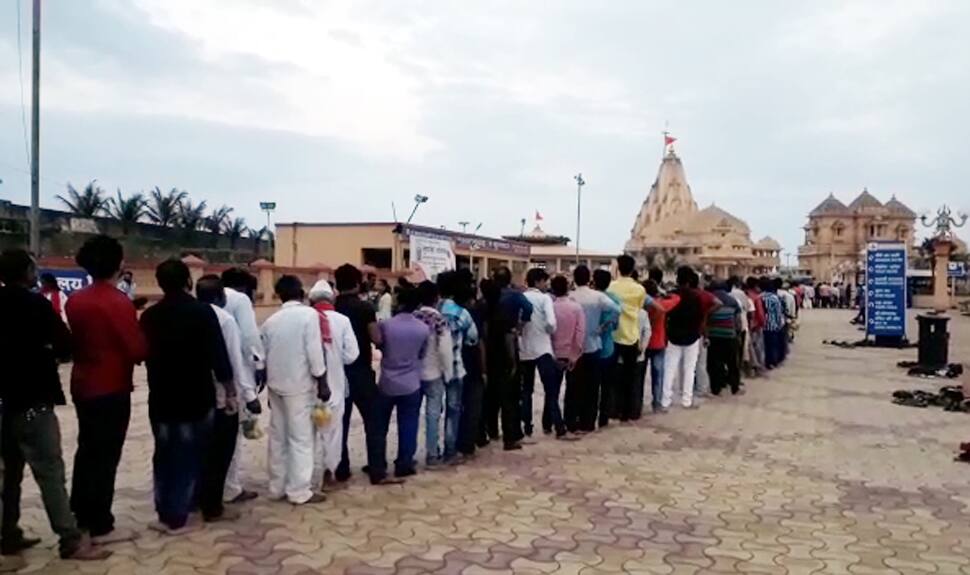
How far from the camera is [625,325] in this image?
912 centimetres

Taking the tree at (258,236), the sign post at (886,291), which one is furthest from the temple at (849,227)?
the sign post at (886,291)

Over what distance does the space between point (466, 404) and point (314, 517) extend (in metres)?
2.11

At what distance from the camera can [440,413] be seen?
7125 millimetres

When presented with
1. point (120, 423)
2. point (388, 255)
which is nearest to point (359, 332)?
point (120, 423)

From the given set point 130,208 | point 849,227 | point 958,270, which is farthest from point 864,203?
point 130,208

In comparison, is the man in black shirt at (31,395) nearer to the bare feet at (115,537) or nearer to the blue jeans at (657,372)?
the bare feet at (115,537)

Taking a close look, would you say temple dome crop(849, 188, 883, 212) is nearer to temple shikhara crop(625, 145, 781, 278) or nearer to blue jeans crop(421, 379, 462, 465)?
temple shikhara crop(625, 145, 781, 278)

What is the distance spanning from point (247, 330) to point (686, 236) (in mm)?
86019

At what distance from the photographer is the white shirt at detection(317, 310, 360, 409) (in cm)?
597

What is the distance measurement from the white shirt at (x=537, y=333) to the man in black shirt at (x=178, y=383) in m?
3.33

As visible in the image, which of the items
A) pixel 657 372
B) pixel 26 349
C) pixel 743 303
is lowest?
pixel 657 372

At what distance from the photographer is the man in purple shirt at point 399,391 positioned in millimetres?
6500

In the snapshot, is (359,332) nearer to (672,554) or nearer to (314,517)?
(314,517)

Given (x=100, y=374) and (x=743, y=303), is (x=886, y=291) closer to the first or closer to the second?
(x=743, y=303)
